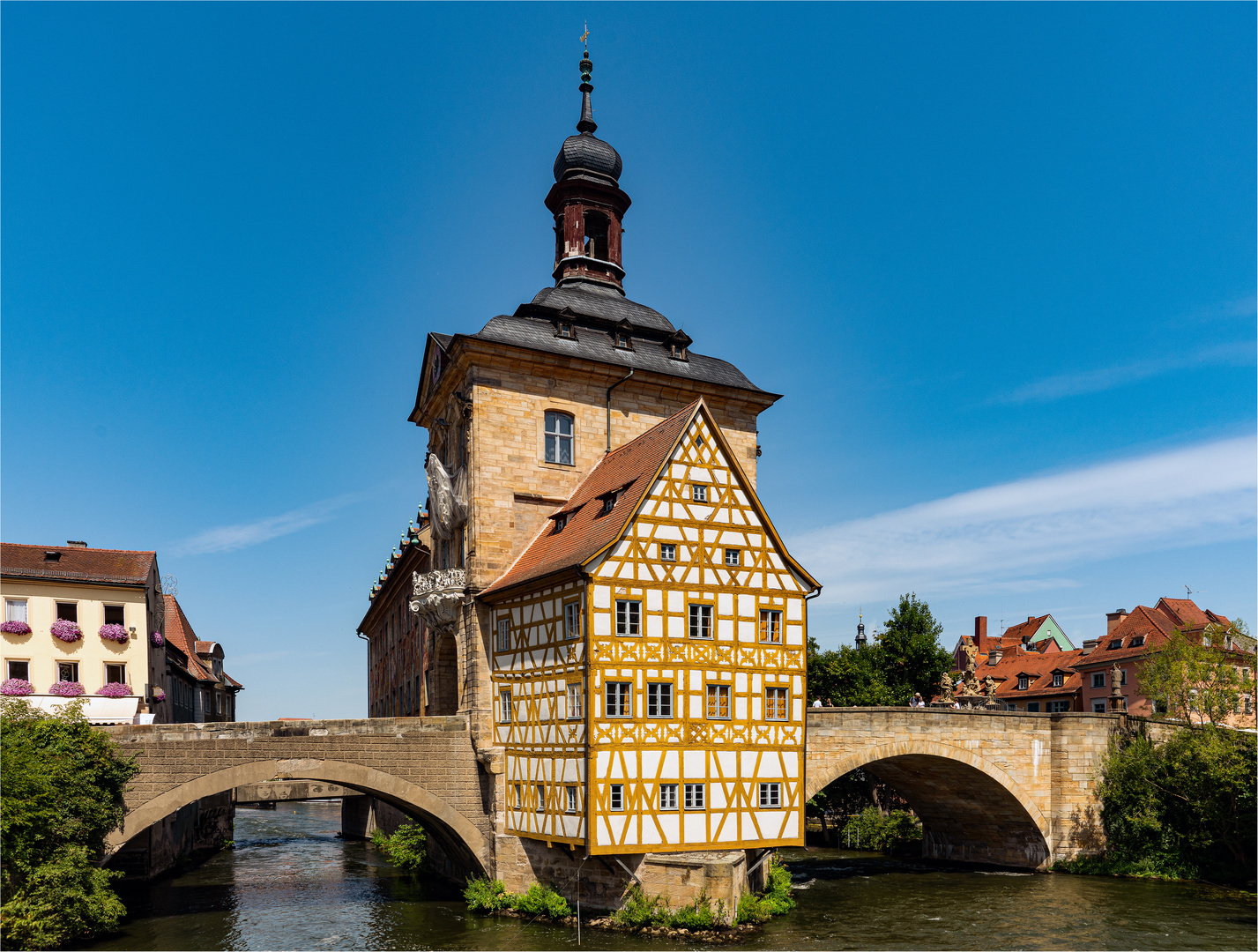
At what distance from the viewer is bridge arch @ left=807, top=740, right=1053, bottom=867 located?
33750mm

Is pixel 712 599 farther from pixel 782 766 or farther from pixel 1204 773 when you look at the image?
pixel 1204 773

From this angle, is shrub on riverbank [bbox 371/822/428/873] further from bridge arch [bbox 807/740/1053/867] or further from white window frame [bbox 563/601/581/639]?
white window frame [bbox 563/601/581/639]

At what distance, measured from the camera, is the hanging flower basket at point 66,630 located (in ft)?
107

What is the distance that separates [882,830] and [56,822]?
31.8 metres

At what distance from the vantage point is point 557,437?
3241cm

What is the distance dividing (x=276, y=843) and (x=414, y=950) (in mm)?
33371

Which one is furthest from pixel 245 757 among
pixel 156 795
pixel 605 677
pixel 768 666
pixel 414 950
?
pixel 768 666

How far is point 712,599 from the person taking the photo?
2678 centimetres

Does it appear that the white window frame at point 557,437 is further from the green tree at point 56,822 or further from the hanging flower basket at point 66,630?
the hanging flower basket at point 66,630

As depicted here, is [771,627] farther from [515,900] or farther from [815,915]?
[515,900]

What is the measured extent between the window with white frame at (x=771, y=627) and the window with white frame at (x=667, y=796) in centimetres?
453

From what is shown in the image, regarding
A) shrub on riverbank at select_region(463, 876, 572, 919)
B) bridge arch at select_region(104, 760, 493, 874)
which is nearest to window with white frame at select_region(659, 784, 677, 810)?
shrub on riverbank at select_region(463, 876, 572, 919)

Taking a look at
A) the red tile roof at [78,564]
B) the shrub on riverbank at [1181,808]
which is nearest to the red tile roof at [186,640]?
the red tile roof at [78,564]

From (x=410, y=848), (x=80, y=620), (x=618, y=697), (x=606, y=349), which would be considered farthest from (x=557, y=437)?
(x=410, y=848)
